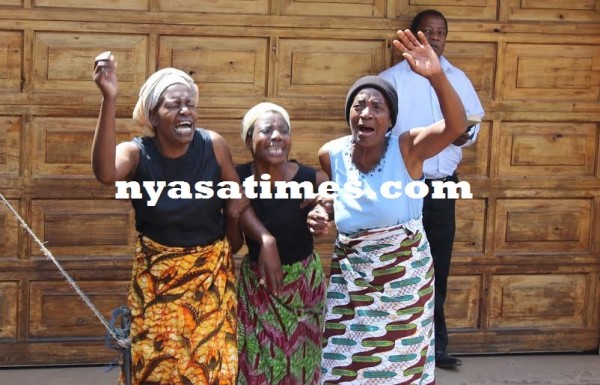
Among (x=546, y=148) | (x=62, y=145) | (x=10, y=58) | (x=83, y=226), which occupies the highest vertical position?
(x=10, y=58)

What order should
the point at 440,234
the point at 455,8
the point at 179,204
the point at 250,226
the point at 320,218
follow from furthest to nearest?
the point at 455,8 → the point at 440,234 → the point at 250,226 → the point at 320,218 → the point at 179,204

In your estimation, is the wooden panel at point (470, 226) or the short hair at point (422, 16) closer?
the short hair at point (422, 16)

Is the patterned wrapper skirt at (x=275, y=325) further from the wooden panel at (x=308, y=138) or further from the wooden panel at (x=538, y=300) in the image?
the wooden panel at (x=538, y=300)

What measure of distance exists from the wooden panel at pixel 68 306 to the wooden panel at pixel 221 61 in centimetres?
120

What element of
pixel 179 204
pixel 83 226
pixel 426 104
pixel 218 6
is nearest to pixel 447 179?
pixel 426 104

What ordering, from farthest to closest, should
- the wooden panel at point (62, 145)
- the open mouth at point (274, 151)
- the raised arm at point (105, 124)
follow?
1. the wooden panel at point (62, 145)
2. the open mouth at point (274, 151)
3. the raised arm at point (105, 124)

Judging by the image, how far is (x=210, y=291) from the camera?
445 cm

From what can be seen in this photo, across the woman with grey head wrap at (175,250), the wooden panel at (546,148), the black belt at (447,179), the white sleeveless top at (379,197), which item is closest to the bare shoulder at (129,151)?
the woman with grey head wrap at (175,250)

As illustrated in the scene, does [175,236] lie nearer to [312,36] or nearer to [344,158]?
[344,158]

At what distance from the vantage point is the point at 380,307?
449cm

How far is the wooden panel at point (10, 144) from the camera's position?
5699 millimetres

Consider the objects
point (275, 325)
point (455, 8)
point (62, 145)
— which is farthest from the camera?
point (455, 8)

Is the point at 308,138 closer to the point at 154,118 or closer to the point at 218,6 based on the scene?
the point at 218,6

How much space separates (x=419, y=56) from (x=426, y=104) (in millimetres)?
1535
